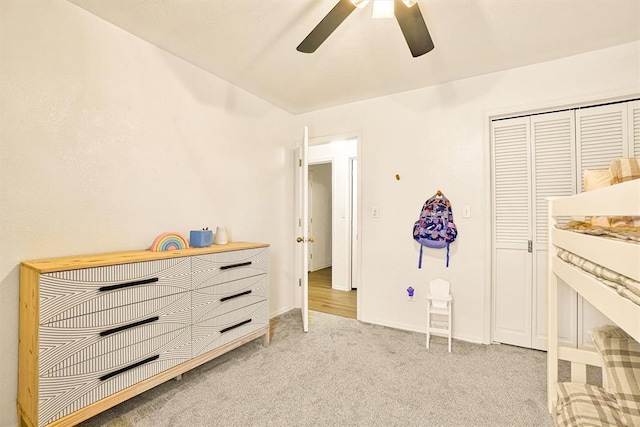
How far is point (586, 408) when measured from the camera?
119 cm

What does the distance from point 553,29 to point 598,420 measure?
7.31 feet

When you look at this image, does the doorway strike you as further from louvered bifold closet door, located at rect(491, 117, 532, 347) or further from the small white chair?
louvered bifold closet door, located at rect(491, 117, 532, 347)

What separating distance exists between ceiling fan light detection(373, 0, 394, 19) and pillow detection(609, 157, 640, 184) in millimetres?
1578

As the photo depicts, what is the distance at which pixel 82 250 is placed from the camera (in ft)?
5.97

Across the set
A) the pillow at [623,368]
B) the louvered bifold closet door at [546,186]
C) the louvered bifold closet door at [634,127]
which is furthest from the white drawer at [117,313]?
the louvered bifold closet door at [634,127]

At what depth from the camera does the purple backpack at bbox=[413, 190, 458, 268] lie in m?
2.75

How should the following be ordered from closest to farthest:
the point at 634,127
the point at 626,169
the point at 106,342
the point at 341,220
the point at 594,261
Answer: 1. the point at 594,261
2. the point at 106,342
3. the point at 626,169
4. the point at 634,127
5. the point at 341,220

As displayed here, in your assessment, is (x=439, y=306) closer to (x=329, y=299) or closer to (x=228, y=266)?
(x=329, y=299)

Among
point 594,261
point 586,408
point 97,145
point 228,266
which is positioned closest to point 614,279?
point 594,261

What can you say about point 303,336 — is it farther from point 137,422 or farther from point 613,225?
point 613,225

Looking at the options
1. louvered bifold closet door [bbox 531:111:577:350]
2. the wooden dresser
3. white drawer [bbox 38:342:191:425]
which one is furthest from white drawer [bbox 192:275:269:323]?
louvered bifold closet door [bbox 531:111:577:350]

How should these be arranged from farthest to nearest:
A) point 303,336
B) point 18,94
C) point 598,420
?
1. point 303,336
2. point 18,94
3. point 598,420

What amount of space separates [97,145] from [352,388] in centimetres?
224

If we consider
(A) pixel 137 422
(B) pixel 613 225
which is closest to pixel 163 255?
(A) pixel 137 422
